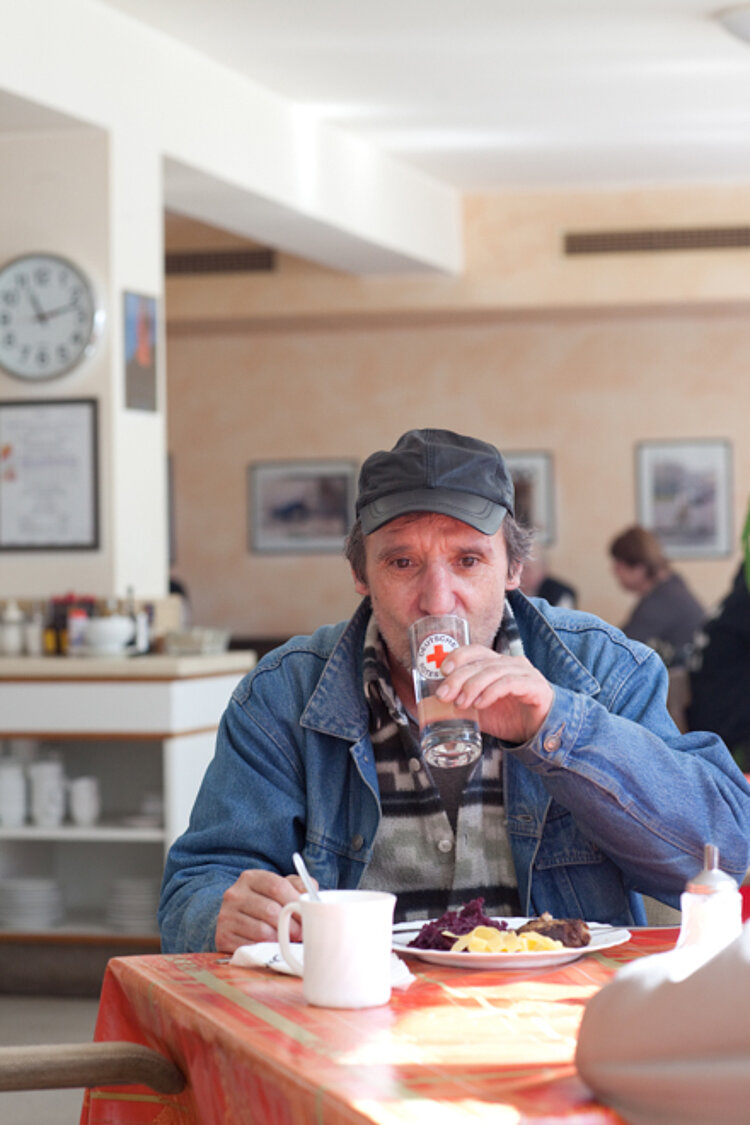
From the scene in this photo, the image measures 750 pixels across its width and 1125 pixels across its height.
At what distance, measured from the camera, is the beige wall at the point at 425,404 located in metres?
9.40

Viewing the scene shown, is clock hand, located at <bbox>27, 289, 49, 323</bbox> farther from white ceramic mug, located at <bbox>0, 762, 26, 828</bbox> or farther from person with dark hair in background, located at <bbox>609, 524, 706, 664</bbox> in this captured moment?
person with dark hair in background, located at <bbox>609, 524, 706, 664</bbox>

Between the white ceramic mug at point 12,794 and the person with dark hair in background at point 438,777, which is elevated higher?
the person with dark hair in background at point 438,777

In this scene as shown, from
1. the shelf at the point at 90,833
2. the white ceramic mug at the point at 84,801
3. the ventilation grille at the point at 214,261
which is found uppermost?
the ventilation grille at the point at 214,261

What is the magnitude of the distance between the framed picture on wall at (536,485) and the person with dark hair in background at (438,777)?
745 centimetres

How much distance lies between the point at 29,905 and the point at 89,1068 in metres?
3.93

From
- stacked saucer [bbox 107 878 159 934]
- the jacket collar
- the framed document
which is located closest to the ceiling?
the framed document

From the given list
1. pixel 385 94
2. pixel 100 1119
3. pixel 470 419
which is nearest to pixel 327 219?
pixel 385 94

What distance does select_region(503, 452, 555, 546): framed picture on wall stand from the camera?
9.53 meters

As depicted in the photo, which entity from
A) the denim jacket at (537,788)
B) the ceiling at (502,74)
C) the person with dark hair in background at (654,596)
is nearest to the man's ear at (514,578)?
the denim jacket at (537,788)

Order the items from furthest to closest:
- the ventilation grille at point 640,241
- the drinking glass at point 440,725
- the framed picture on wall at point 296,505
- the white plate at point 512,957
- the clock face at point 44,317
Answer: the framed picture on wall at point 296,505, the ventilation grille at point 640,241, the clock face at point 44,317, the drinking glass at point 440,725, the white plate at point 512,957

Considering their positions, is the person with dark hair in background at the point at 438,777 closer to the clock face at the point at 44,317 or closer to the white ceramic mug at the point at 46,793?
the white ceramic mug at the point at 46,793

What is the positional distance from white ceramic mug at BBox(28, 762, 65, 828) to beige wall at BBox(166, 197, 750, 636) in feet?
14.3

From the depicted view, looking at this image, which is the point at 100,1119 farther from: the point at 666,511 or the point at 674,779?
the point at 666,511

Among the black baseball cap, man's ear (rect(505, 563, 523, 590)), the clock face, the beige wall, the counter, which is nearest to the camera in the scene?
the black baseball cap
